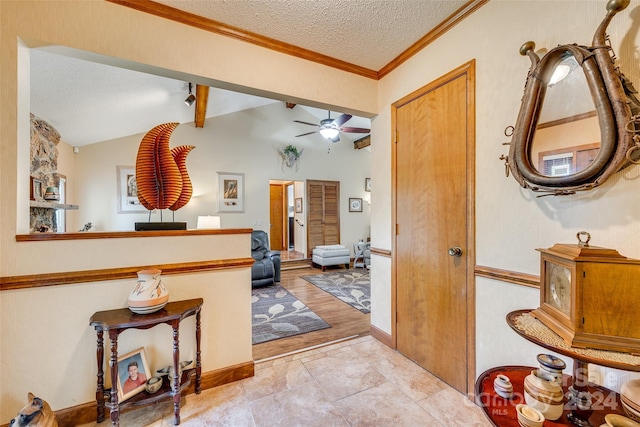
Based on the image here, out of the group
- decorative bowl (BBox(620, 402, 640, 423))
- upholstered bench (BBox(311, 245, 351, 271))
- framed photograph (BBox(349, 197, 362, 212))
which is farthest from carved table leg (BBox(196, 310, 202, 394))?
framed photograph (BBox(349, 197, 362, 212))

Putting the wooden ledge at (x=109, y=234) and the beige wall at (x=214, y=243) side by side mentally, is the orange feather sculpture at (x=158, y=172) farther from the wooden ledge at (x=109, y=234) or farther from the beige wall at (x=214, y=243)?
the beige wall at (x=214, y=243)

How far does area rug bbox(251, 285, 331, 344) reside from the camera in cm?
→ 283

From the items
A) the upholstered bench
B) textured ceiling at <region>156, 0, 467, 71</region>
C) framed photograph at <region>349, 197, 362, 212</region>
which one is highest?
textured ceiling at <region>156, 0, 467, 71</region>

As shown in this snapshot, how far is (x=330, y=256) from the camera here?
616cm

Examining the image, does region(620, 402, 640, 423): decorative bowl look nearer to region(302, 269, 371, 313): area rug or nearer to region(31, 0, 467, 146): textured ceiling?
region(31, 0, 467, 146): textured ceiling

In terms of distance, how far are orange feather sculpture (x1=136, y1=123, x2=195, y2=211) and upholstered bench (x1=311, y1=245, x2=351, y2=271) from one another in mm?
4551

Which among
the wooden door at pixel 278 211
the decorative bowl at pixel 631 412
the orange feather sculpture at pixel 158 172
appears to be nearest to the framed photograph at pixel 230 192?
the wooden door at pixel 278 211

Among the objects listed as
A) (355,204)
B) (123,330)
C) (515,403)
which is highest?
(355,204)

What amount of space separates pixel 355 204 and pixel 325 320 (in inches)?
187

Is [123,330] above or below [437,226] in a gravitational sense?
below

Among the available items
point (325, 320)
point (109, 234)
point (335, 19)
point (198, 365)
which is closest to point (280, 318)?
point (325, 320)

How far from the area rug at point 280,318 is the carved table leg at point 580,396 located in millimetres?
2259

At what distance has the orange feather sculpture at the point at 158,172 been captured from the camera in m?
1.75

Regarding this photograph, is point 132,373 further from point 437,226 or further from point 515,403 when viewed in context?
point 437,226
